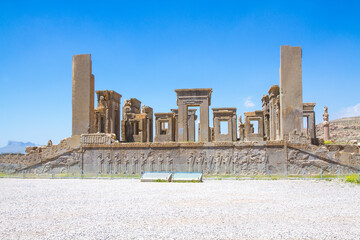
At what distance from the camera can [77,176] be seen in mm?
17531

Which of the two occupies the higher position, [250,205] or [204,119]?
[204,119]

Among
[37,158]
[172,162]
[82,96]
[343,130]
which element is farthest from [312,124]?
[343,130]

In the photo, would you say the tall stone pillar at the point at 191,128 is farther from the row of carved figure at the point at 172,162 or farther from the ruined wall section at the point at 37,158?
the ruined wall section at the point at 37,158

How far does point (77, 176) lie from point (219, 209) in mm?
11324

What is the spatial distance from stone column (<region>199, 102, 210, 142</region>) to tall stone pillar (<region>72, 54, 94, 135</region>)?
6686 millimetres

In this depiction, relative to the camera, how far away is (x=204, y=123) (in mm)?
21812

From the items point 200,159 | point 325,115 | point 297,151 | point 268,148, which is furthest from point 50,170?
point 325,115

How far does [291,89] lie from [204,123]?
586 cm

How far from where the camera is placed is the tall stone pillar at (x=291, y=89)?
18.1 meters

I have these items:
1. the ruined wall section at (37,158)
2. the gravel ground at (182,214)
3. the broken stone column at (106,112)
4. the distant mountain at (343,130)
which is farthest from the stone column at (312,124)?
the distant mountain at (343,130)

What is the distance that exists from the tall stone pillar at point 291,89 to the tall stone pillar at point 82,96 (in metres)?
10.9

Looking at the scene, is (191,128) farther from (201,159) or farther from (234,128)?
(201,159)

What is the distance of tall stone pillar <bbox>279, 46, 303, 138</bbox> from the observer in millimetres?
18078

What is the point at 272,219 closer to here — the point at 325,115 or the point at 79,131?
the point at 79,131
